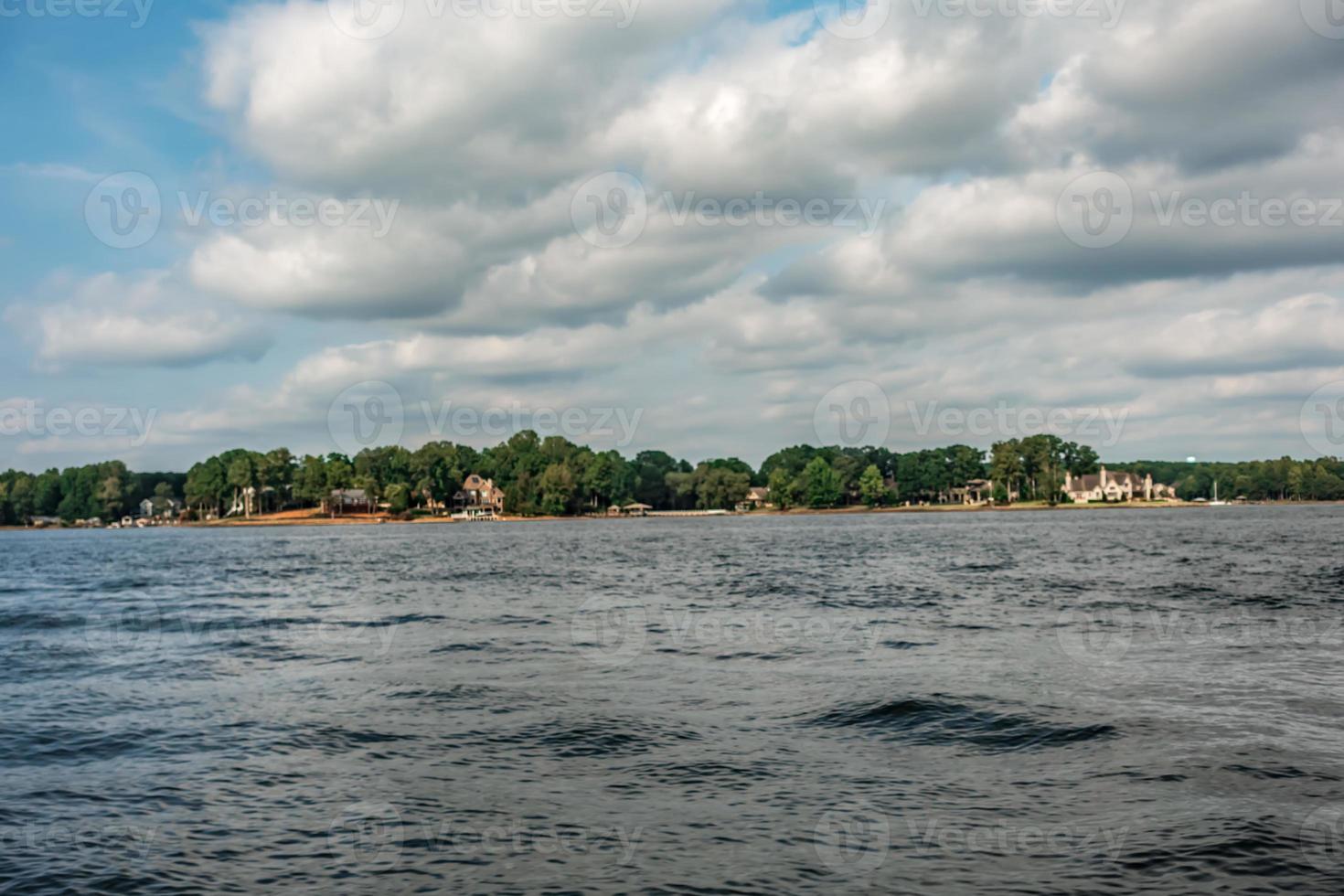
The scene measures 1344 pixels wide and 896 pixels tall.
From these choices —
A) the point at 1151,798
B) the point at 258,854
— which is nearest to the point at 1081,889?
the point at 1151,798

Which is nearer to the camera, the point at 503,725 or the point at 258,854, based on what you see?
the point at 258,854

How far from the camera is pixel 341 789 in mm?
14086

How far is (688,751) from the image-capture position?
1583 cm

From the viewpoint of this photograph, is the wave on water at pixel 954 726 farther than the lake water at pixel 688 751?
Yes

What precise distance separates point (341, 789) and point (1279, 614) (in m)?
32.1

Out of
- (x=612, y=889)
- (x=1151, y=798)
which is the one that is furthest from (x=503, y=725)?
(x=1151, y=798)

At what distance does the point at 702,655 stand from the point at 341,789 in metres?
13.3

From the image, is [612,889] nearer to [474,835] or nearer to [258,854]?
[474,835]

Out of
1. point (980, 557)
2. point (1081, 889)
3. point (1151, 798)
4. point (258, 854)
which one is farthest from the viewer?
point (980, 557)

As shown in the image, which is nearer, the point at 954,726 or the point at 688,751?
the point at 688,751

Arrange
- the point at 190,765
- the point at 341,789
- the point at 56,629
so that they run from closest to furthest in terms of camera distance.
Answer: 1. the point at 341,789
2. the point at 190,765
3. the point at 56,629

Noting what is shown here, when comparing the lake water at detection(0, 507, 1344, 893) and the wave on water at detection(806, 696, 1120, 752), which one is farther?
the wave on water at detection(806, 696, 1120, 752)

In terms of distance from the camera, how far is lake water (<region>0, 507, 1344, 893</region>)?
35.9ft

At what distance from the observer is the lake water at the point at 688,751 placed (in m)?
10.9
